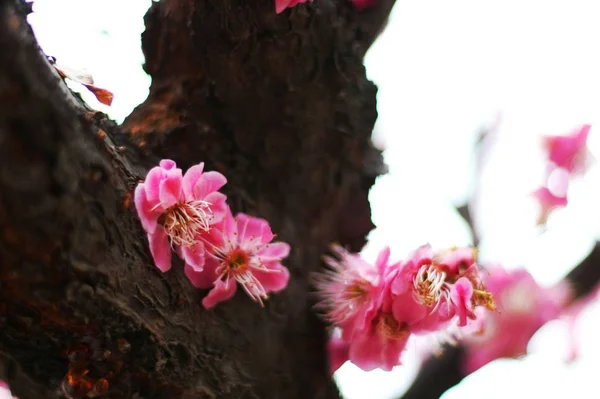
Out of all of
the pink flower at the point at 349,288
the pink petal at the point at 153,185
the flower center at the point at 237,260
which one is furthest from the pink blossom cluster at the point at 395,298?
the pink petal at the point at 153,185

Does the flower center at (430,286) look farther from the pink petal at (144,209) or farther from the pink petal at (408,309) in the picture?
the pink petal at (144,209)

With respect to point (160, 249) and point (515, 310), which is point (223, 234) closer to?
point (160, 249)

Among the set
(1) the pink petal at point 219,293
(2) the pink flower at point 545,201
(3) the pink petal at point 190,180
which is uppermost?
(2) the pink flower at point 545,201

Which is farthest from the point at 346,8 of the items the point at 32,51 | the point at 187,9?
the point at 32,51

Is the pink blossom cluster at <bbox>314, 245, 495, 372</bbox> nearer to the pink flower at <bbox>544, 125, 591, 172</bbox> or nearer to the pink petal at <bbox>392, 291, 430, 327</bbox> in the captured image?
the pink petal at <bbox>392, 291, 430, 327</bbox>

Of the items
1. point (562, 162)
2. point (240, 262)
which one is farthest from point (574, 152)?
point (240, 262)

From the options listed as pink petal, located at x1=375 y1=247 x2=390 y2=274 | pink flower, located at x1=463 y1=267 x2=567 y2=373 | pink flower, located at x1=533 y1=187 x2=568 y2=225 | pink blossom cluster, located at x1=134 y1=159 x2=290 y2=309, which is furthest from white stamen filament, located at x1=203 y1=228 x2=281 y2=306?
pink flower, located at x1=533 y1=187 x2=568 y2=225
